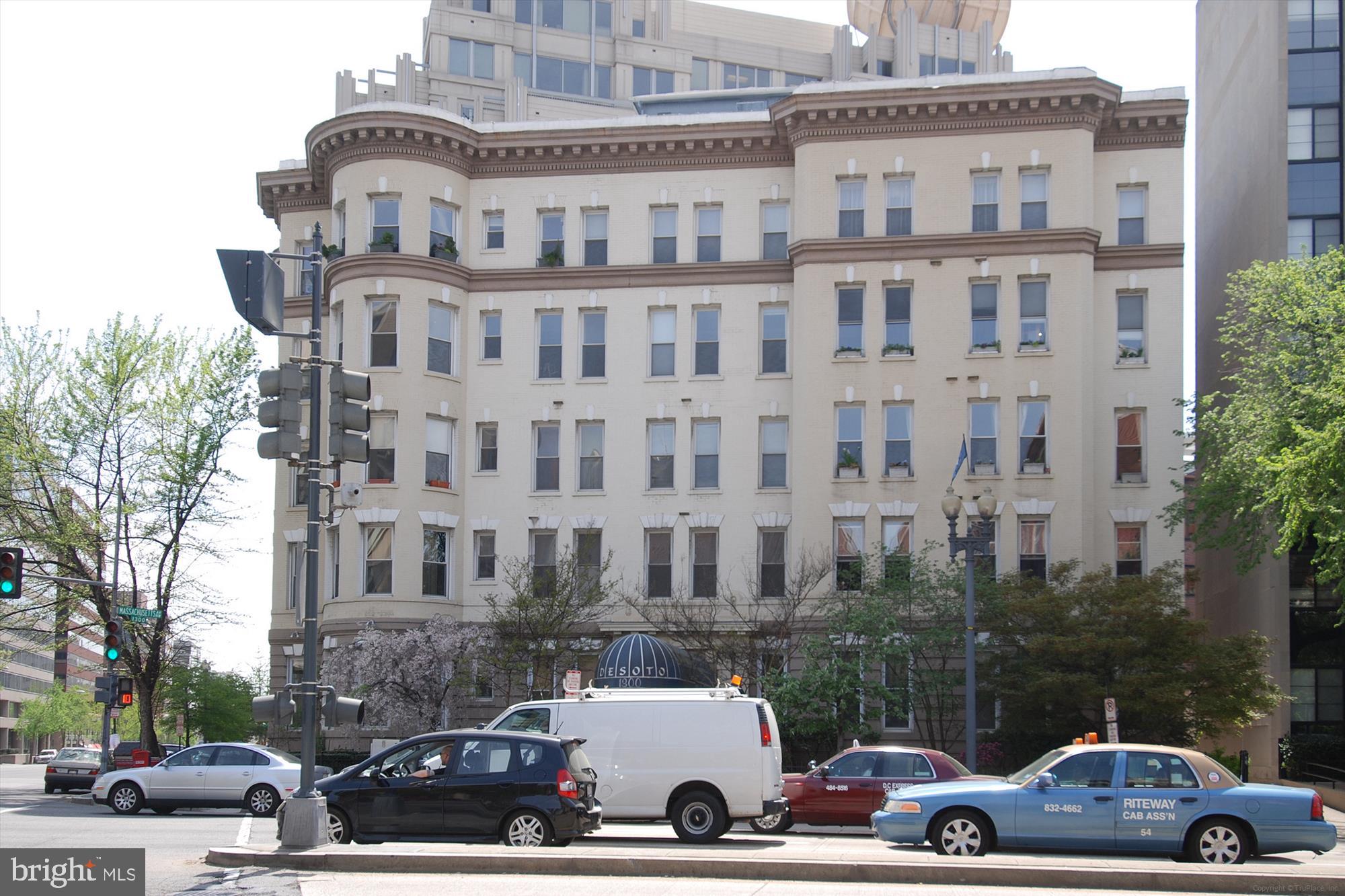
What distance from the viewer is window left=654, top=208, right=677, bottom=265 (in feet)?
148

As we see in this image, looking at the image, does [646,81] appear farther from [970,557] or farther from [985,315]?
[970,557]

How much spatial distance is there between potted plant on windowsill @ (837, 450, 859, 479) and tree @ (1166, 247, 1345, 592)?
854 cm

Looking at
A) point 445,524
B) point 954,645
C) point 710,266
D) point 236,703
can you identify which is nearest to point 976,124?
point 710,266

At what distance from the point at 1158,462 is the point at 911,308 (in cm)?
808

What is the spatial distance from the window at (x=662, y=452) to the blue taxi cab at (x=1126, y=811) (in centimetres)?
2541

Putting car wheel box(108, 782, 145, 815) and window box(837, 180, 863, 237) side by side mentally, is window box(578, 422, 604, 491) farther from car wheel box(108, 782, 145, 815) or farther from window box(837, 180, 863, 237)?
car wheel box(108, 782, 145, 815)

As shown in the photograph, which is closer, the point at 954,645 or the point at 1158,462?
the point at 954,645

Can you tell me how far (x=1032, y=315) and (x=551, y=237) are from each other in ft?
47.4

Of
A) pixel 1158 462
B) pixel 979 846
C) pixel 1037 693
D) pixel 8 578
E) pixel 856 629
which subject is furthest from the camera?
pixel 1158 462

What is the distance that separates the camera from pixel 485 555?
44469mm

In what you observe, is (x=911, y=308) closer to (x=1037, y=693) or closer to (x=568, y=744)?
(x=1037, y=693)

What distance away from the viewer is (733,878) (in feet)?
53.3

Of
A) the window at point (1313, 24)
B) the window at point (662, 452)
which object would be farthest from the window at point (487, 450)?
the window at point (1313, 24)

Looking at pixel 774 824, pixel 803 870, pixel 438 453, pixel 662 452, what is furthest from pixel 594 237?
pixel 803 870
